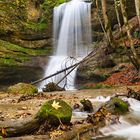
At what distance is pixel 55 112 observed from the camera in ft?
23.2

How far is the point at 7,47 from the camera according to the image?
2369cm

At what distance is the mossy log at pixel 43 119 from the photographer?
680 centimetres

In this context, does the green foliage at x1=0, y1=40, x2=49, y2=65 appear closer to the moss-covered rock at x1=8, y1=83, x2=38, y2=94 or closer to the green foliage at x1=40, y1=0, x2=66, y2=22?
the green foliage at x1=40, y1=0, x2=66, y2=22

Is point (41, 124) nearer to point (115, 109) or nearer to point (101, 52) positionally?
point (115, 109)

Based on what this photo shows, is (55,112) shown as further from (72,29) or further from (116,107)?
(72,29)

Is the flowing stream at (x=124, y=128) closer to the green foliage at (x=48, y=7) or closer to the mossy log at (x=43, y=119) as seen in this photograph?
the mossy log at (x=43, y=119)

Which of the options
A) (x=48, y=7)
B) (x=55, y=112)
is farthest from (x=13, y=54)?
(x=55, y=112)

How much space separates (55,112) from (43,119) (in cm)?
27

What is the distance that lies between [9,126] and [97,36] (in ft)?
68.2

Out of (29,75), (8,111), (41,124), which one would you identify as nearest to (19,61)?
(29,75)

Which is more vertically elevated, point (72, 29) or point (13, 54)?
point (72, 29)

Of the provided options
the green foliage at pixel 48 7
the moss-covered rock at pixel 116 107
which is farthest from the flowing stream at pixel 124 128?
the green foliage at pixel 48 7

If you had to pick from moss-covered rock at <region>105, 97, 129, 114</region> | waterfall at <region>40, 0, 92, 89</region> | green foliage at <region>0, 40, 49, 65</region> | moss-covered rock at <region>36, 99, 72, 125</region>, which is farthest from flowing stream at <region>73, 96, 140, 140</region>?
waterfall at <region>40, 0, 92, 89</region>

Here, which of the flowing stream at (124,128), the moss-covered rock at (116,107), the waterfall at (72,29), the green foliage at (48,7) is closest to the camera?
the flowing stream at (124,128)
